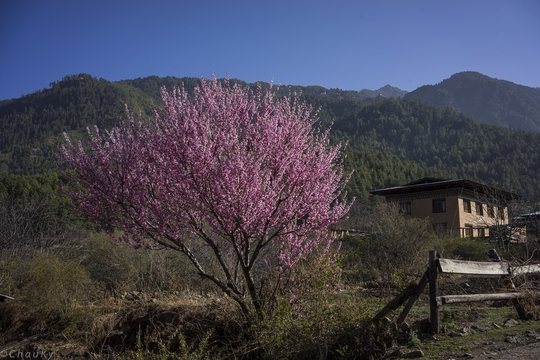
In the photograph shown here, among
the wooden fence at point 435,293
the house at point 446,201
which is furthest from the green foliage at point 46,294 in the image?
the house at point 446,201

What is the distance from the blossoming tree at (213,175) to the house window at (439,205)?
41.1m

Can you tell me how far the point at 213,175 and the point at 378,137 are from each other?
6091 inches

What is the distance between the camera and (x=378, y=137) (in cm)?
15625

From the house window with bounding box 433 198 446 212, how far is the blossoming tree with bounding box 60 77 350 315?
41.1 m

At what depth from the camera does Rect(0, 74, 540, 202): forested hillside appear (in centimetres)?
8306

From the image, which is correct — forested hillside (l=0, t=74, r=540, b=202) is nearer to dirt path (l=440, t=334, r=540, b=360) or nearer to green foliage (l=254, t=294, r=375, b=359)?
dirt path (l=440, t=334, r=540, b=360)

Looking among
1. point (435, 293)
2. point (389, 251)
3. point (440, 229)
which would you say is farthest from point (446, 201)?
point (435, 293)

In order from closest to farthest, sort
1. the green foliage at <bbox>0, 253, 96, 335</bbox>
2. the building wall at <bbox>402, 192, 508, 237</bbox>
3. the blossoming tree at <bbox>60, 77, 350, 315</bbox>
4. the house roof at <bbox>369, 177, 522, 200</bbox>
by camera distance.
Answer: the blossoming tree at <bbox>60, 77, 350, 315</bbox> → the green foliage at <bbox>0, 253, 96, 335</bbox> → the house roof at <bbox>369, 177, 522, 200</bbox> → the building wall at <bbox>402, 192, 508, 237</bbox>

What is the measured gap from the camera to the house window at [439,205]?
151 feet

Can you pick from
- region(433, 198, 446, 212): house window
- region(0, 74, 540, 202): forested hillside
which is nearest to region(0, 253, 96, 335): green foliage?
region(433, 198, 446, 212): house window

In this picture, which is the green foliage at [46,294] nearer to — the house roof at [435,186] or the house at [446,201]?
the house at [446,201]

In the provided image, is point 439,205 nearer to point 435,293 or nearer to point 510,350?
point 435,293

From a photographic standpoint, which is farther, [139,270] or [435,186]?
[435,186]

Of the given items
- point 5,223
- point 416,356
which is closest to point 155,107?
point 416,356
